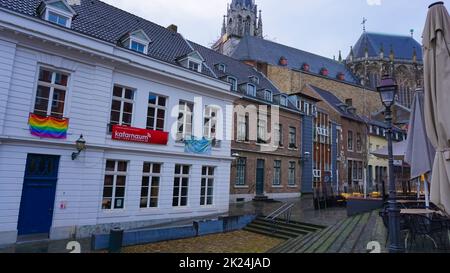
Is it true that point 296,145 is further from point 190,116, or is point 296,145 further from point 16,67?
point 16,67

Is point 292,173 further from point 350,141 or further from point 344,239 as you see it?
point 344,239

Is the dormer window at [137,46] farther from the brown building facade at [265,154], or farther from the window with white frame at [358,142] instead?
the window with white frame at [358,142]

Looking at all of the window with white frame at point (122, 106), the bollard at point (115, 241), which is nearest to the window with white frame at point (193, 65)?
the window with white frame at point (122, 106)

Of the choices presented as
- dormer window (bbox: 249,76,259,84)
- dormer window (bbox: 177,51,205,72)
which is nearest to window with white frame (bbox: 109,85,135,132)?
dormer window (bbox: 177,51,205,72)

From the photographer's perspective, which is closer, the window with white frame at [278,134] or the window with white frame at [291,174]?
the window with white frame at [278,134]

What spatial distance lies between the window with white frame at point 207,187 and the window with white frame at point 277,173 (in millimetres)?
8980

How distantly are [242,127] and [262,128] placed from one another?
7.55 feet

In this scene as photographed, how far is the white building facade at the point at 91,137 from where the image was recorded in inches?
433

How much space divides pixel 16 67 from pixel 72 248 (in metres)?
7.12

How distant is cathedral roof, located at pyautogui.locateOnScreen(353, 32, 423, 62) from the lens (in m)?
56.5

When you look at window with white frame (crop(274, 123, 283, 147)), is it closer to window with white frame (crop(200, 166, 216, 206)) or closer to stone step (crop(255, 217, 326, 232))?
window with white frame (crop(200, 166, 216, 206))

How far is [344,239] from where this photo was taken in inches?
367
